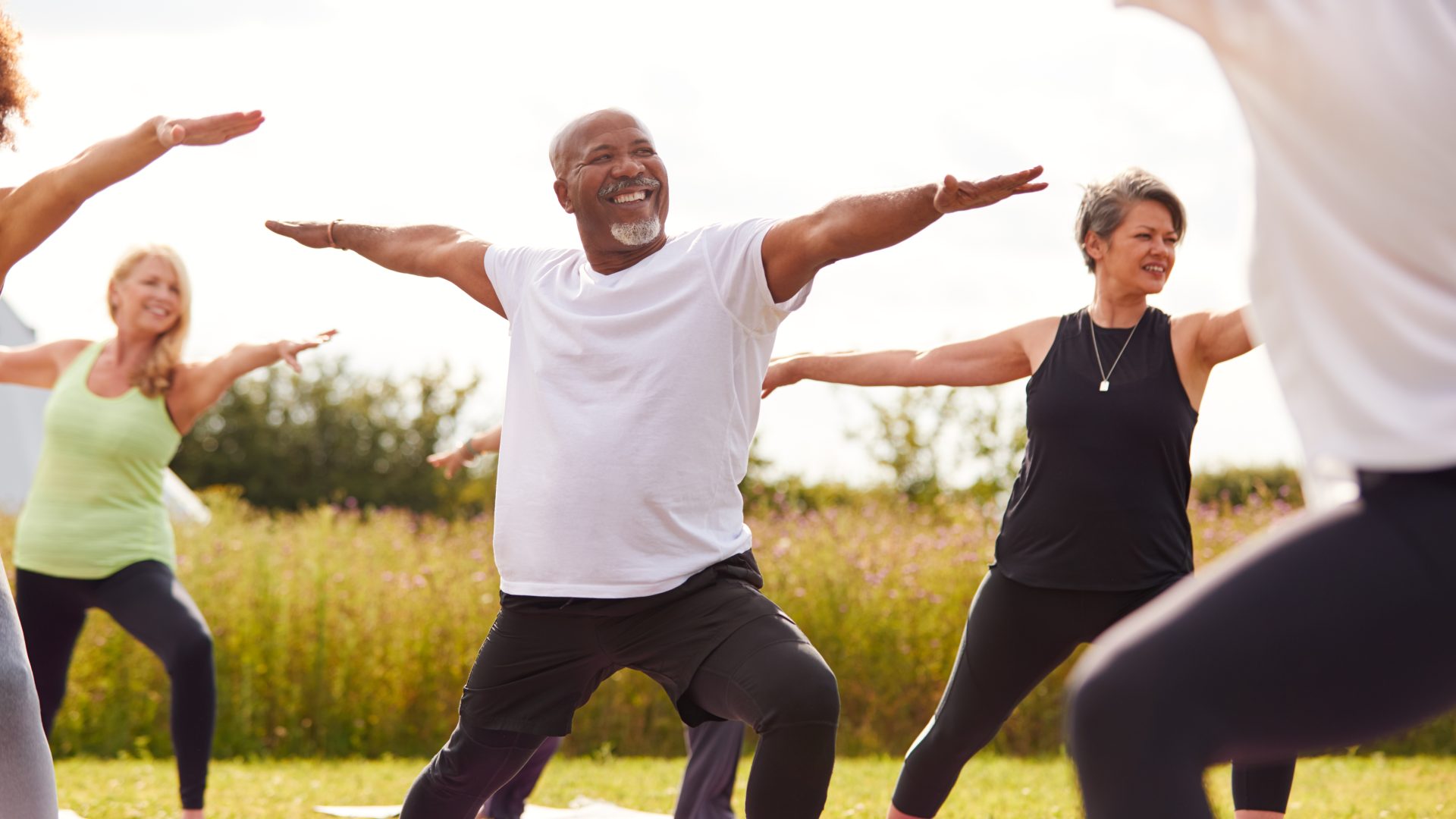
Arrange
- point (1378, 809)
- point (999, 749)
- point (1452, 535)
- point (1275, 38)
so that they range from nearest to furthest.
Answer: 1. point (1452, 535)
2. point (1275, 38)
3. point (1378, 809)
4. point (999, 749)

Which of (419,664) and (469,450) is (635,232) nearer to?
(469,450)

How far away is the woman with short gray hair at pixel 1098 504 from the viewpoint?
13.6 ft

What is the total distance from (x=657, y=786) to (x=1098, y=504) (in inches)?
168

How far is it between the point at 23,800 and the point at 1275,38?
262 cm

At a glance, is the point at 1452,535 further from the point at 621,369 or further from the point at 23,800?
the point at 23,800

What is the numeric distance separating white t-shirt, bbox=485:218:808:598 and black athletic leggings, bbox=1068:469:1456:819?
72.1 inches

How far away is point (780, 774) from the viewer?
323cm

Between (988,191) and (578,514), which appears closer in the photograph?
(988,191)

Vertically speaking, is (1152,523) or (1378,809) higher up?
→ (1152,523)

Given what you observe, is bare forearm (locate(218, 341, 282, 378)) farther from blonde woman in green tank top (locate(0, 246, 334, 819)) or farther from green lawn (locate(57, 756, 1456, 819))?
green lawn (locate(57, 756, 1456, 819))

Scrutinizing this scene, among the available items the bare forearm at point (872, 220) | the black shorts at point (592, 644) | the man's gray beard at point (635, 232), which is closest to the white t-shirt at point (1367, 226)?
the bare forearm at point (872, 220)

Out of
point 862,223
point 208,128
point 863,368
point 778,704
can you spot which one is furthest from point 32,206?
point 863,368

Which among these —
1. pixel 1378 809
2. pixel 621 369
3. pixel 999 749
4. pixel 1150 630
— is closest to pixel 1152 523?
pixel 621 369

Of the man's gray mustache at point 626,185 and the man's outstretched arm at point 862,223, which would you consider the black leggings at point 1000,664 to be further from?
the man's gray mustache at point 626,185
